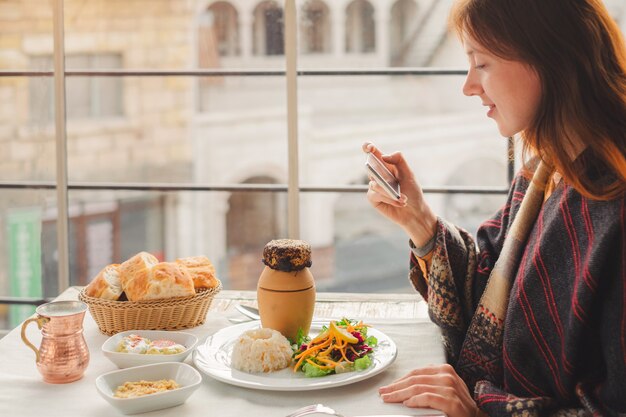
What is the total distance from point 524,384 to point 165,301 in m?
0.70

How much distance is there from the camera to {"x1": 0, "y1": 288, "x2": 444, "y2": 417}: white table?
146 cm

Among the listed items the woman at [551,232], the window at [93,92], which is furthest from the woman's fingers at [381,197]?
the window at [93,92]

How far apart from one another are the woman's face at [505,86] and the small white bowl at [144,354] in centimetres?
70

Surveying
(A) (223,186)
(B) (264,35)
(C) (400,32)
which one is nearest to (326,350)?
(A) (223,186)

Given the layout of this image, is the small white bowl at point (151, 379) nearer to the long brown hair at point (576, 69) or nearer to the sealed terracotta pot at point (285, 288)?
the sealed terracotta pot at point (285, 288)

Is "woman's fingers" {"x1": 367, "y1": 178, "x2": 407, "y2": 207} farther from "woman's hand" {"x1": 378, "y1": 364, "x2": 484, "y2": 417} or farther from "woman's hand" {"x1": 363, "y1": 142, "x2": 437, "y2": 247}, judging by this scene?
"woman's hand" {"x1": 378, "y1": 364, "x2": 484, "y2": 417}

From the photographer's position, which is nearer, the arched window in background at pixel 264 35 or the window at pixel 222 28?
the window at pixel 222 28

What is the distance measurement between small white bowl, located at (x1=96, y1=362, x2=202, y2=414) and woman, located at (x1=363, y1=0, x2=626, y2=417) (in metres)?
0.33

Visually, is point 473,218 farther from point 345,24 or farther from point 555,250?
point 555,250

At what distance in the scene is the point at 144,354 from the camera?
160 centimetres

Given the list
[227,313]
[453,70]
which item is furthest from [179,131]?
[227,313]

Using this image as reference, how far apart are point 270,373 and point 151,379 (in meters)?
0.20

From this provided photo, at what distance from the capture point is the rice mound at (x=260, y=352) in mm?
1579

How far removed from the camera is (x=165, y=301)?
179 cm
